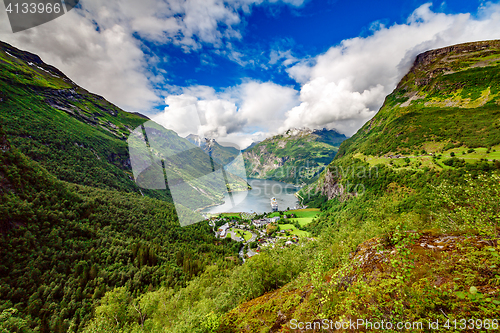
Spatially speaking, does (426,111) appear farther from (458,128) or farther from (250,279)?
(250,279)

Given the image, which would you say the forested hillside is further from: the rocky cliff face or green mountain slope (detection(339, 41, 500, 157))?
green mountain slope (detection(339, 41, 500, 157))

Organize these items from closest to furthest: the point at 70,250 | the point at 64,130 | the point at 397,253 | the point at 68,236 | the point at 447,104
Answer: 1. the point at 397,253
2. the point at 70,250
3. the point at 68,236
4. the point at 447,104
5. the point at 64,130

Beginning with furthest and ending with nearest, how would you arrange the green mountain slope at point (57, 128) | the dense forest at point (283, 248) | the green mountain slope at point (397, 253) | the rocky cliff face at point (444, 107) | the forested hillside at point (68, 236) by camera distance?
1. the green mountain slope at point (57, 128)
2. the rocky cliff face at point (444, 107)
3. the forested hillside at point (68, 236)
4. the dense forest at point (283, 248)
5. the green mountain slope at point (397, 253)

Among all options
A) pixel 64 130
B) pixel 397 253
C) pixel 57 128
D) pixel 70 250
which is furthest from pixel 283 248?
pixel 64 130

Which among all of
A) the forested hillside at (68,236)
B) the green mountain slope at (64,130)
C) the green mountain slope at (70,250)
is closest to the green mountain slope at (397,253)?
the forested hillside at (68,236)

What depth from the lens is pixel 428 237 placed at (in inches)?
259

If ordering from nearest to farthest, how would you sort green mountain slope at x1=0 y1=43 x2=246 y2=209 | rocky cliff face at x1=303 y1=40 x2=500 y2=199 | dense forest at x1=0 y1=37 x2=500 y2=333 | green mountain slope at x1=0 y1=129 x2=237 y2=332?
1. dense forest at x1=0 y1=37 x2=500 y2=333
2. green mountain slope at x1=0 y1=129 x2=237 y2=332
3. rocky cliff face at x1=303 y1=40 x2=500 y2=199
4. green mountain slope at x1=0 y1=43 x2=246 y2=209

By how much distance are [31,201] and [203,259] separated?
43.3 meters

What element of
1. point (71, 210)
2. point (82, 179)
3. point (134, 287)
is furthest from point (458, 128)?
point (82, 179)

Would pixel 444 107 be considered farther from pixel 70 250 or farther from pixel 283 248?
pixel 70 250

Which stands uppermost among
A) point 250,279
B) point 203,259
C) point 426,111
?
point 426,111

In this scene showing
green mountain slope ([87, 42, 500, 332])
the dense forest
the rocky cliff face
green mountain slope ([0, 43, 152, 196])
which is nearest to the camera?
green mountain slope ([87, 42, 500, 332])

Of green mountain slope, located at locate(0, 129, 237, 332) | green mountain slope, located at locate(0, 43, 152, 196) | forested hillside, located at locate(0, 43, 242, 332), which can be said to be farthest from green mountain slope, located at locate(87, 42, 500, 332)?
green mountain slope, located at locate(0, 43, 152, 196)

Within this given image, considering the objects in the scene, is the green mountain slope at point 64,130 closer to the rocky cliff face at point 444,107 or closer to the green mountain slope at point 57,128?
the green mountain slope at point 57,128
